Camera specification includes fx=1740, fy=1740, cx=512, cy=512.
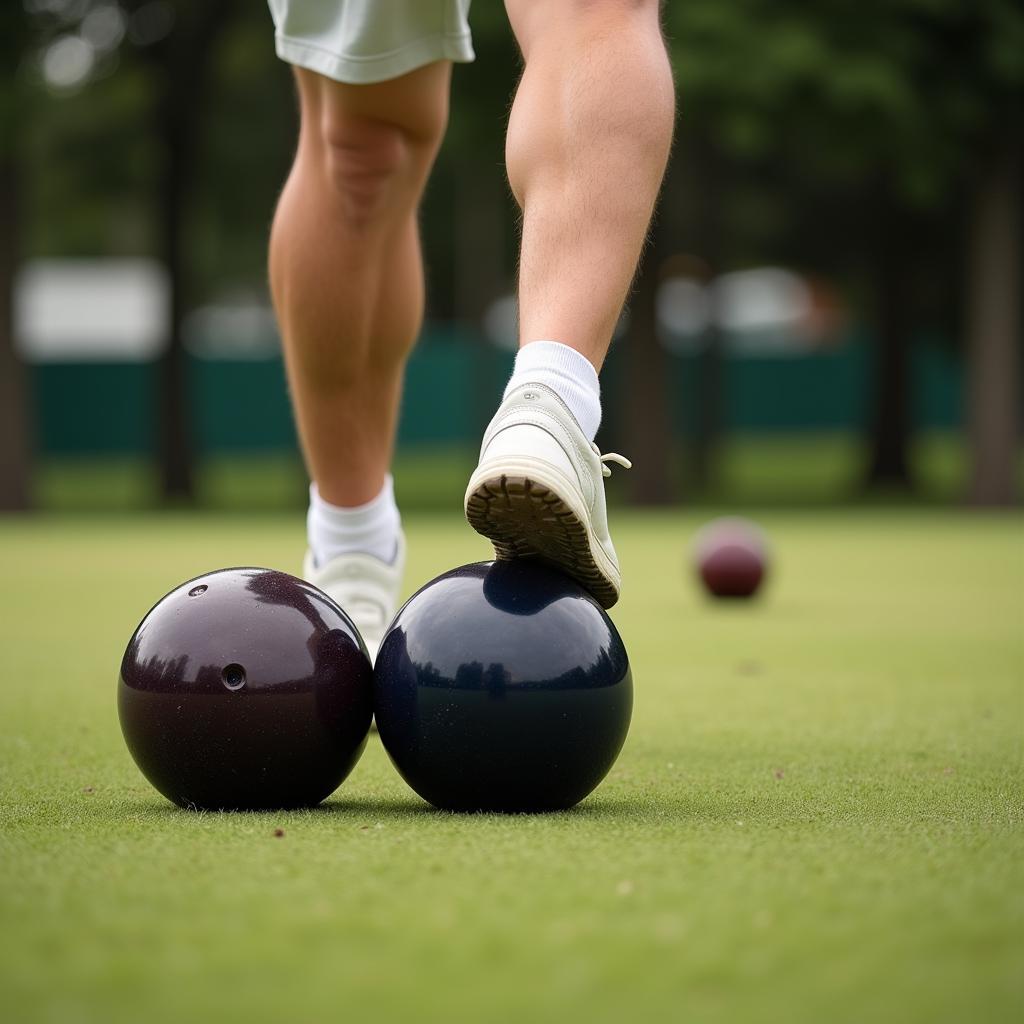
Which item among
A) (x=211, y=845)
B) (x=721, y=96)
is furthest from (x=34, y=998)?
(x=721, y=96)

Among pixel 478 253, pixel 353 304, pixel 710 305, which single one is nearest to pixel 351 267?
pixel 353 304

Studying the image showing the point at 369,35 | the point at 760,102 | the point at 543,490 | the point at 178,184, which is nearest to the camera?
the point at 543,490

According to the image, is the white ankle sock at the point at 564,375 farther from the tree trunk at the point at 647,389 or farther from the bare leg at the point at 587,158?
the tree trunk at the point at 647,389

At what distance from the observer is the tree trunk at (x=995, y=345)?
17.2 m

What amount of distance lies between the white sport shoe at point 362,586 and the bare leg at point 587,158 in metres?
1.06

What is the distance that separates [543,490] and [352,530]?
4.44 ft

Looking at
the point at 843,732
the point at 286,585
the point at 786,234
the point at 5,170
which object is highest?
the point at 286,585

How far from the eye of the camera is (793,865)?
7.14ft

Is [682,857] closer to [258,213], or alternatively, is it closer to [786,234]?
[786,234]

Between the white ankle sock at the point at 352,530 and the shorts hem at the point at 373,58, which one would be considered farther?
the white ankle sock at the point at 352,530

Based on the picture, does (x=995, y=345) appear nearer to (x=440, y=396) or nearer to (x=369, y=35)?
(x=369, y=35)

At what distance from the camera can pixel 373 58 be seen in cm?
336

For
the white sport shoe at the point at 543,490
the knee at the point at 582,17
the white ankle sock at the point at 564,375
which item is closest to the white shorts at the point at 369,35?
the knee at the point at 582,17

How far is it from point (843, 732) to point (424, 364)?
2935cm
